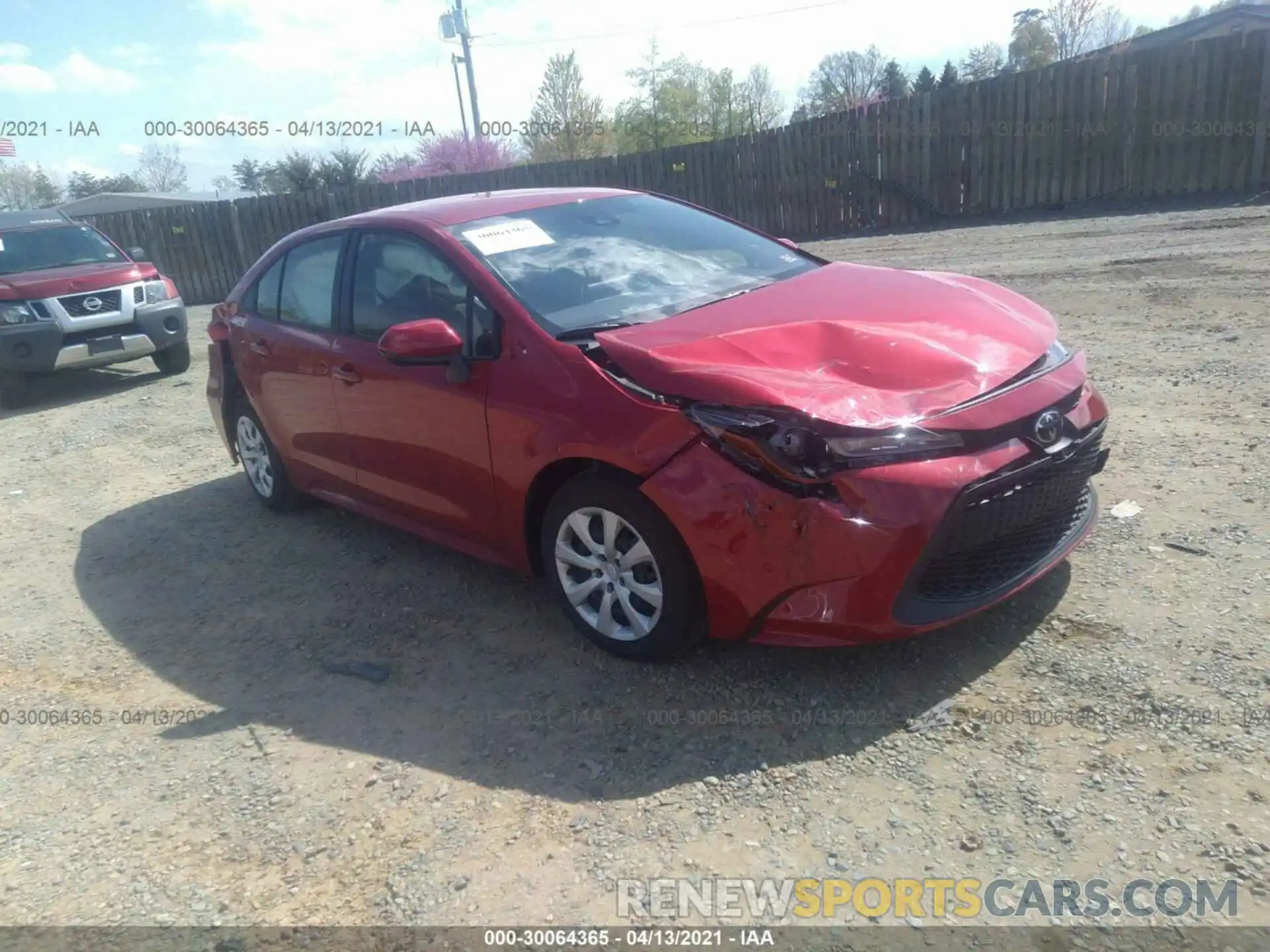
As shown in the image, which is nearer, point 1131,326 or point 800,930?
point 800,930

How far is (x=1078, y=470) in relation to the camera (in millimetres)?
3367

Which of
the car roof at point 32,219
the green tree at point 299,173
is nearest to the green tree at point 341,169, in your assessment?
the green tree at point 299,173

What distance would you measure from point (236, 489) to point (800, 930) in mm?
5240

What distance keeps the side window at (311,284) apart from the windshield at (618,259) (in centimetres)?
96

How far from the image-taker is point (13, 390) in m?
10.2

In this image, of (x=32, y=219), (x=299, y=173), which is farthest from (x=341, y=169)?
(x=32, y=219)

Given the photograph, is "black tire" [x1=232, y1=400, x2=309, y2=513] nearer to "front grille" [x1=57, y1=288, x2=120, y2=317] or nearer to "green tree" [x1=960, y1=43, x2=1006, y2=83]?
"front grille" [x1=57, y1=288, x2=120, y2=317]

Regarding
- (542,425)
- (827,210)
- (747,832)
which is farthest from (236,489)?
(827,210)

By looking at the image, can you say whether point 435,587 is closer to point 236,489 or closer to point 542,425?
point 542,425

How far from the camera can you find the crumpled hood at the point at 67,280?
9.79 meters

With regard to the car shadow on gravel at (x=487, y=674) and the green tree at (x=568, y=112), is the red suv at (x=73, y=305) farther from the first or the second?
the green tree at (x=568, y=112)

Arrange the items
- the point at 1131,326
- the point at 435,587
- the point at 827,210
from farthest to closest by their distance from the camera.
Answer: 1. the point at 827,210
2. the point at 1131,326
3. the point at 435,587

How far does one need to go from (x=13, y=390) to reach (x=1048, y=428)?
10.5m

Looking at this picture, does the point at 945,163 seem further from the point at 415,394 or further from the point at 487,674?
the point at 487,674
